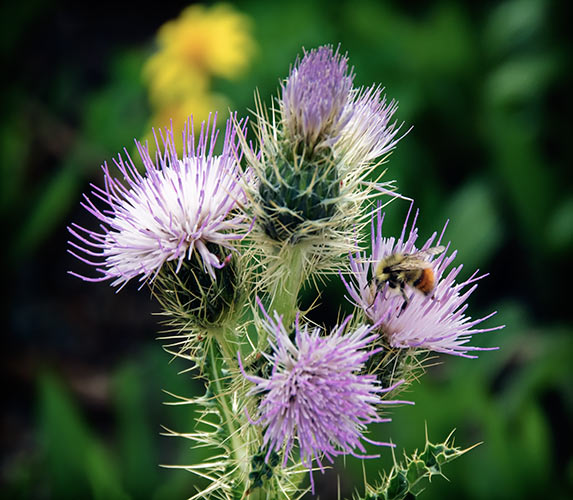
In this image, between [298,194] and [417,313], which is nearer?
[298,194]

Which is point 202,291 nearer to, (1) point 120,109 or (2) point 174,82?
(2) point 174,82

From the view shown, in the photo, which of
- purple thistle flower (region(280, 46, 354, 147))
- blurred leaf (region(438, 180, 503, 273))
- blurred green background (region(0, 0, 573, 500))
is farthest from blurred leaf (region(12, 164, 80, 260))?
purple thistle flower (region(280, 46, 354, 147))

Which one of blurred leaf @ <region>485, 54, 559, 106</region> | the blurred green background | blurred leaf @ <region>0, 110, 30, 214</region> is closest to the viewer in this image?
the blurred green background

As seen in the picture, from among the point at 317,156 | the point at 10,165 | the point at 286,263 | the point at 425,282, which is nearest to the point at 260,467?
the point at 286,263

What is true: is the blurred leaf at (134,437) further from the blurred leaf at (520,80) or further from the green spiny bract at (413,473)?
the blurred leaf at (520,80)

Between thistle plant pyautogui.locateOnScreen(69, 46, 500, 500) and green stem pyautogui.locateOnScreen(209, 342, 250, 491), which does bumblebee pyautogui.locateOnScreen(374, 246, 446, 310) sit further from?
green stem pyautogui.locateOnScreen(209, 342, 250, 491)

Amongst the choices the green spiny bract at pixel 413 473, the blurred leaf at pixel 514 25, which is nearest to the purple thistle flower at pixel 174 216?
the green spiny bract at pixel 413 473
